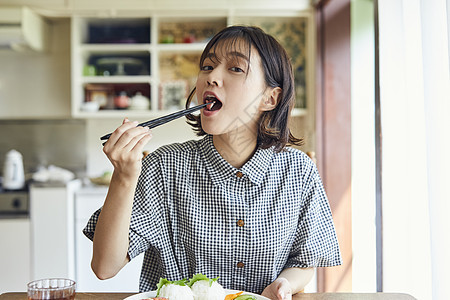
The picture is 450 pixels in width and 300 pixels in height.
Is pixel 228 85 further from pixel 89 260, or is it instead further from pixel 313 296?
pixel 89 260

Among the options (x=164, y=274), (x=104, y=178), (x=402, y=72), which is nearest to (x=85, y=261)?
(x=104, y=178)

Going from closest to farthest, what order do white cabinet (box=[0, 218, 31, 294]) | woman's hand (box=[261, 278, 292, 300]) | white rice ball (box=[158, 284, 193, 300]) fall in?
1. white rice ball (box=[158, 284, 193, 300])
2. woman's hand (box=[261, 278, 292, 300])
3. white cabinet (box=[0, 218, 31, 294])

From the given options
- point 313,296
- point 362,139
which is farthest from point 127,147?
point 362,139

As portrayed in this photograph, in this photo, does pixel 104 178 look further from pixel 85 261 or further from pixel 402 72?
pixel 402 72

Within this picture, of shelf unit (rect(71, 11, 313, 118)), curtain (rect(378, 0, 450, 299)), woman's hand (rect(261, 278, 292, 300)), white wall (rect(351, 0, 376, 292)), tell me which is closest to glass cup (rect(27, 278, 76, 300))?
woman's hand (rect(261, 278, 292, 300))

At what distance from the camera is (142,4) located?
3.23m

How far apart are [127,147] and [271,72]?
454 millimetres

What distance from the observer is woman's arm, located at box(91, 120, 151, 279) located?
917 millimetres

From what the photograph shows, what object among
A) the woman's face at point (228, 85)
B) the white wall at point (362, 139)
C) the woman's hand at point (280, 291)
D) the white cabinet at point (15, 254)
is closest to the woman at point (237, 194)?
the woman's face at point (228, 85)

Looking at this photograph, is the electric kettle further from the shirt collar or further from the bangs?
the bangs

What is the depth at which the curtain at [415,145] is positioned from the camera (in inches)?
49.7

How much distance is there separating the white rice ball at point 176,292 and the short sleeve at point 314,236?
0.45 m

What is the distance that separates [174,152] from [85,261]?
6.93 feet

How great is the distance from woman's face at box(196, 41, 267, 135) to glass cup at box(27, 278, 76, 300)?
18.4 inches
